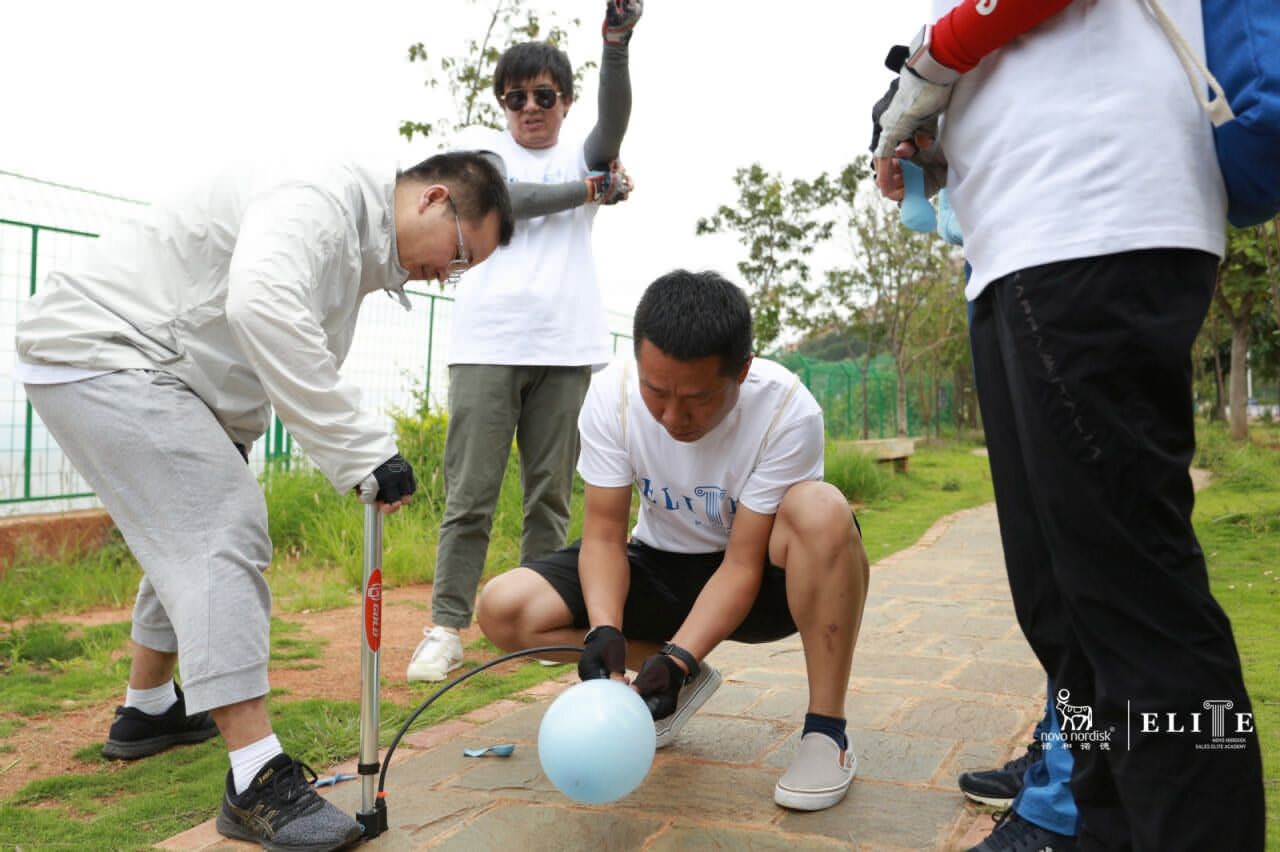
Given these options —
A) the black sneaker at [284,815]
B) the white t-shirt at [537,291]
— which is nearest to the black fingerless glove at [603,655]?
the black sneaker at [284,815]

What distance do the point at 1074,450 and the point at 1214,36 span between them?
63 centimetres

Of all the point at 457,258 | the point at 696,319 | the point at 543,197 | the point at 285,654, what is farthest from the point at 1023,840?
the point at 285,654

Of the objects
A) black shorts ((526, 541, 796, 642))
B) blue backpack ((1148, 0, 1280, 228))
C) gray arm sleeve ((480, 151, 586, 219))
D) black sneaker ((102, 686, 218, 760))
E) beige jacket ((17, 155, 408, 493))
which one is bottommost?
black sneaker ((102, 686, 218, 760))

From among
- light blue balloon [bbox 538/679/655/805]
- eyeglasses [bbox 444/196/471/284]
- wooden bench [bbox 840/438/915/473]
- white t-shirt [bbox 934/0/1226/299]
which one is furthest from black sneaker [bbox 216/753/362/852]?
wooden bench [bbox 840/438/915/473]

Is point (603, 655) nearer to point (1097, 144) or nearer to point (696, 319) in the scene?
point (696, 319)

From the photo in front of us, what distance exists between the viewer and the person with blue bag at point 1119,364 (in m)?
1.43

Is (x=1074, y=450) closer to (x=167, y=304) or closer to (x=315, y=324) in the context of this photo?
(x=315, y=324)

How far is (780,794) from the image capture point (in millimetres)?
2322

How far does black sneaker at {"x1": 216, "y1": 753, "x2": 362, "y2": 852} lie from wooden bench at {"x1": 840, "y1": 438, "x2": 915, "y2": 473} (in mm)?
8148

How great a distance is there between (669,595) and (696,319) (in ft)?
2.63

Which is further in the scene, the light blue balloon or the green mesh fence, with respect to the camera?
the green mesh fence

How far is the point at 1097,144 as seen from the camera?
1.51 meters

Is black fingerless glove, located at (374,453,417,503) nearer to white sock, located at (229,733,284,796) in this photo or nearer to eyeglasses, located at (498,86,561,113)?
white sock, located at (229,733,284,796)

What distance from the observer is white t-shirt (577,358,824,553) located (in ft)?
8.32
